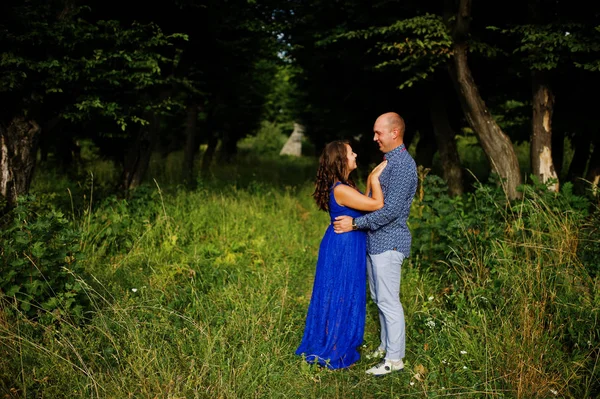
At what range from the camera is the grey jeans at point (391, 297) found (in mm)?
4453

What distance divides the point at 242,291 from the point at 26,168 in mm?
3447

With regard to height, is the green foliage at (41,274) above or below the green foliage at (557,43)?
below

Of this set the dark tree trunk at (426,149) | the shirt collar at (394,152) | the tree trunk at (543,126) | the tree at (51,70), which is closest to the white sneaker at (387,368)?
the shirt collar at (394,152)

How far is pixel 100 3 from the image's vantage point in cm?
843

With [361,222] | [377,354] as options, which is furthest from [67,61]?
[377,354]

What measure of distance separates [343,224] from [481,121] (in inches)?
208

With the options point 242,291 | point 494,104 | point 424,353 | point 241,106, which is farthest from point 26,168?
point 241,106

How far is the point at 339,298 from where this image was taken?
462 cm

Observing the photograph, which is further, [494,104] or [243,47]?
[494,104]

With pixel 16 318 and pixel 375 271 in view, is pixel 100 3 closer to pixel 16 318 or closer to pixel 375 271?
pixel 16 318

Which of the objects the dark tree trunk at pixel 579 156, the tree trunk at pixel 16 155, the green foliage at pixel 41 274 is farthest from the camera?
the dark tree trunk at pixel 579 156

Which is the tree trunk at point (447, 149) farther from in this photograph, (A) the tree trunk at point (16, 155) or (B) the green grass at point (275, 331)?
(A) the tree trunk at point (16, 155)

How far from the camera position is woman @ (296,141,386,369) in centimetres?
454

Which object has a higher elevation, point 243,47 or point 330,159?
point 243,47
